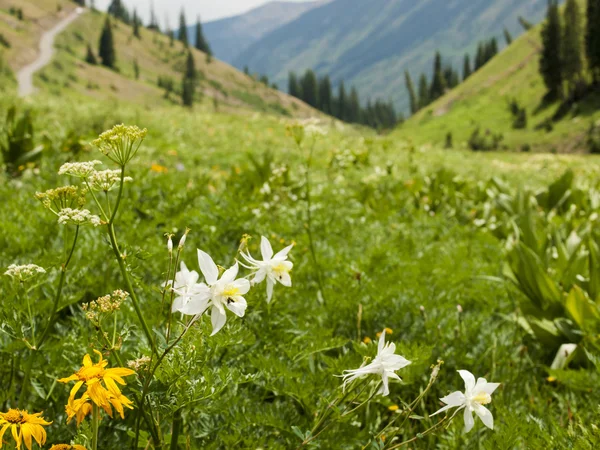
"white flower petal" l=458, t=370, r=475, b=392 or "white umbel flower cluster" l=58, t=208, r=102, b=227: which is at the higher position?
"white umbel flower cluster" l=58, t=208, r=102, b=227

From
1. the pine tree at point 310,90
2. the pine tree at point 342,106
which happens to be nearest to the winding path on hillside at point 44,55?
the pine tree at point 310,90

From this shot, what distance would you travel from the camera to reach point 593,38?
52188mm

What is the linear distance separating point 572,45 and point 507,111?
13.1 meters

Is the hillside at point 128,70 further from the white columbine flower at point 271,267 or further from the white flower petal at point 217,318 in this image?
the white flower petal at point 217,318

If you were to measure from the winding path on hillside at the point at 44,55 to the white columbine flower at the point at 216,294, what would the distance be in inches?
2148

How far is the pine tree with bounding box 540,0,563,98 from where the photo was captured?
56.4 metres

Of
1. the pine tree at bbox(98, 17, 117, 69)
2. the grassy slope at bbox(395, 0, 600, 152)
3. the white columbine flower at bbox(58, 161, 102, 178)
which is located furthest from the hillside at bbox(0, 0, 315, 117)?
the white columbine flower at bbox(58, 161, 102, 178)

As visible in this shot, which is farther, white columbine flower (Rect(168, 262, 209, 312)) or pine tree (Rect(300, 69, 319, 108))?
pine tree (Rect(300, 69, 319, 108))

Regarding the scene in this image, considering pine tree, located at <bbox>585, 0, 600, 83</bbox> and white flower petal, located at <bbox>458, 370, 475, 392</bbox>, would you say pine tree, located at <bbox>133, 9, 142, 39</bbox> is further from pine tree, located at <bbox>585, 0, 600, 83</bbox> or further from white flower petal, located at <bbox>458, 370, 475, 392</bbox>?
white flower petal, located at <bbox>458, 370, 475, 392</bbox>

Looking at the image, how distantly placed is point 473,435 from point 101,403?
1.41 meters

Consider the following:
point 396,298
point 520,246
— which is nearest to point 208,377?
point 396,298

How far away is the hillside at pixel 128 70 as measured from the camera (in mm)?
78438

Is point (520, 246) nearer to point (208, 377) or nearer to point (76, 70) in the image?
point (208, 377)

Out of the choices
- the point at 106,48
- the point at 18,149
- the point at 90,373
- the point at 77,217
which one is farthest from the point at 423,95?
the point at 90,373
